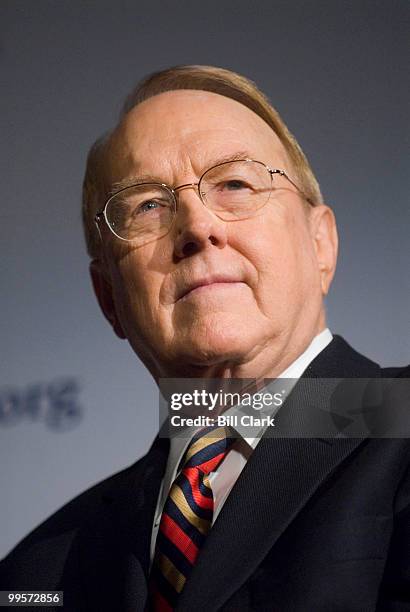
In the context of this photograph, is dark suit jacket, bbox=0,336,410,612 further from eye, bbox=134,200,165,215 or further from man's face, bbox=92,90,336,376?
eye, bbox=134,200,165,215

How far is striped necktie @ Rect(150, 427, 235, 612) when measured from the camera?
906 millimetres

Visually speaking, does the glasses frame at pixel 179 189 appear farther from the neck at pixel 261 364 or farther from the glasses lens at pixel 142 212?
the neck at pixel 261 364

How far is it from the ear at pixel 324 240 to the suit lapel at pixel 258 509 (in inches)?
14.8

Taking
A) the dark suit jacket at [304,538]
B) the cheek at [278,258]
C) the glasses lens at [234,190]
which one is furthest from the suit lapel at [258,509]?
the glasses lens at [234,190]

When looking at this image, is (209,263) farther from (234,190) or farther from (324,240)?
(324,240)

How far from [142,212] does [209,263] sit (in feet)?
0.55

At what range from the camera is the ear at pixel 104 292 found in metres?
1.31

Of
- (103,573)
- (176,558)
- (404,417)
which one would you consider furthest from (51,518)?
(404,417)

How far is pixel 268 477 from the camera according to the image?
34.5 inches

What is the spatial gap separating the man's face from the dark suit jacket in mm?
102

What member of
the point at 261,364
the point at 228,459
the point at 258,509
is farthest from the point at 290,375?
the point at 258,509

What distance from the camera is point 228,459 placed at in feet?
3.26

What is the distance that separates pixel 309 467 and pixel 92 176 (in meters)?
0.70

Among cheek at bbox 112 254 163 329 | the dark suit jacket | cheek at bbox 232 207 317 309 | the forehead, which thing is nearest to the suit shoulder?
the dark suit jacket
